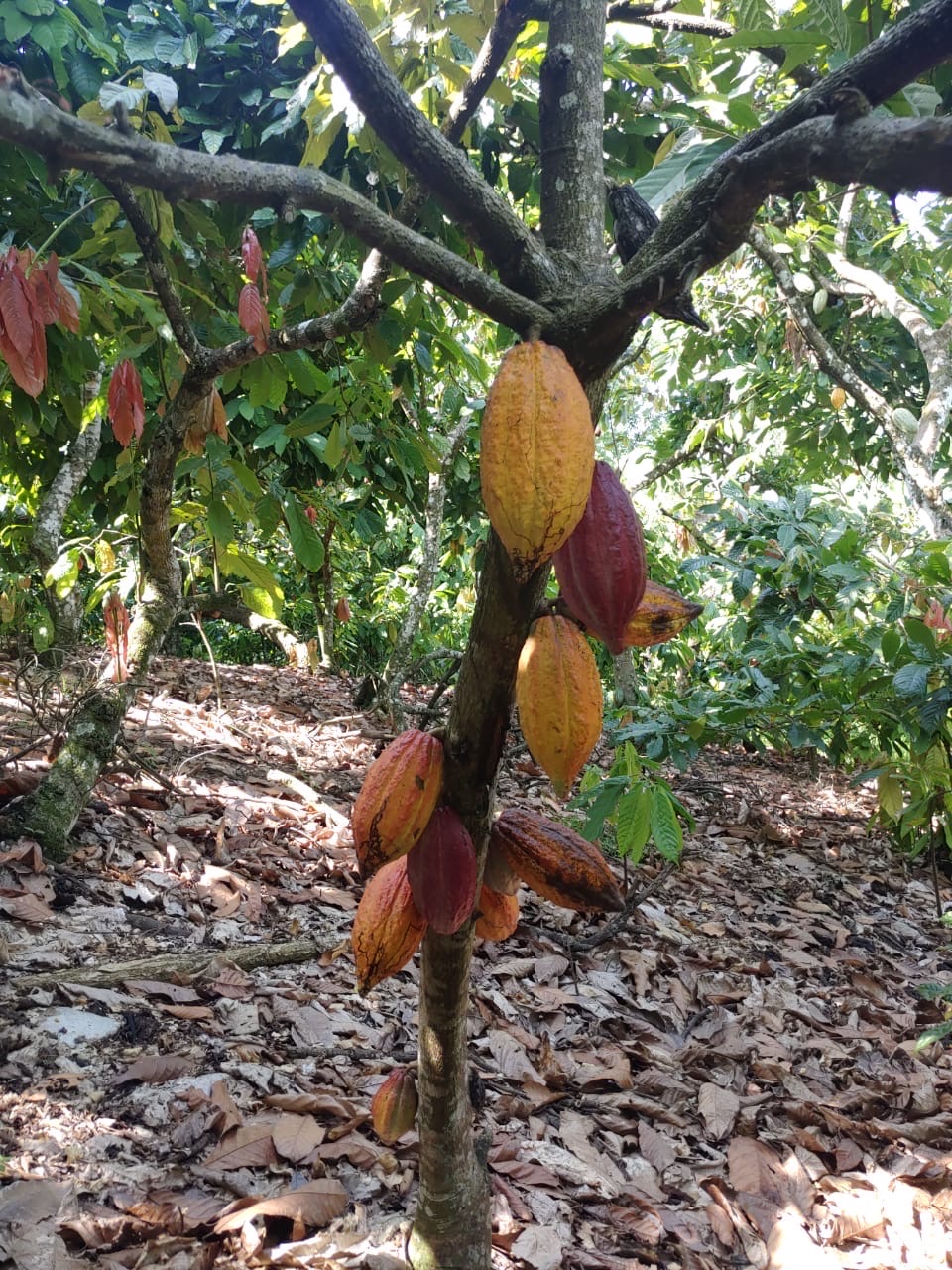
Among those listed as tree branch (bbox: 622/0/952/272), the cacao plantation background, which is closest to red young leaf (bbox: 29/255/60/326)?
the cacao plantation background

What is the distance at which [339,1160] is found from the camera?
4.34 ft

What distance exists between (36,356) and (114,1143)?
123cm

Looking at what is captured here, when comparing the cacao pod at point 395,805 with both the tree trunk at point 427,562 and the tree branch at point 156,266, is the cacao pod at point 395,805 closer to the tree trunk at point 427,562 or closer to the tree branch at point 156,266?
the tree branch at point 156,266

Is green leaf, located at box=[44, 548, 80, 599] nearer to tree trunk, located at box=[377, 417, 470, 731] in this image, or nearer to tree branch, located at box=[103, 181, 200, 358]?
tree branch, located at box=[103, 181, 200, 358]

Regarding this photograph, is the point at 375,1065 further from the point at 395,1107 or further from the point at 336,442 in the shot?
the point at 336,442

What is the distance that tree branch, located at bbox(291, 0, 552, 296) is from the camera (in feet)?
1.97

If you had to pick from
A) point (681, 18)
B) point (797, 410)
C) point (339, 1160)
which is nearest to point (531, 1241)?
point (339, 1160)

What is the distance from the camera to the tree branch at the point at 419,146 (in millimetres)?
600

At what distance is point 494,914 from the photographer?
83 centimetres

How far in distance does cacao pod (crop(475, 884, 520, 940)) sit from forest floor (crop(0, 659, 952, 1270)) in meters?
0.61

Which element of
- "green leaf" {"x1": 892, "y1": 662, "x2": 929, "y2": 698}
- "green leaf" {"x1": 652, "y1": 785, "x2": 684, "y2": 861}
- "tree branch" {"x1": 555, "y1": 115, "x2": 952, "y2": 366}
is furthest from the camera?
"green leaf" {"x1": 892, "y1": 662, "x2": 929, "y2": 698}

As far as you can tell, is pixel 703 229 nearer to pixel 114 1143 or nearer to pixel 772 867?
pixel 114 1143

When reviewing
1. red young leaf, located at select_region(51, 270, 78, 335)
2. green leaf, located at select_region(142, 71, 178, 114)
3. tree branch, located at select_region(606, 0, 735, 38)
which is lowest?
red young leaf, located at select_region(51, 270, 78, 335)

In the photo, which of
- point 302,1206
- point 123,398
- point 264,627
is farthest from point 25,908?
point 264,627
